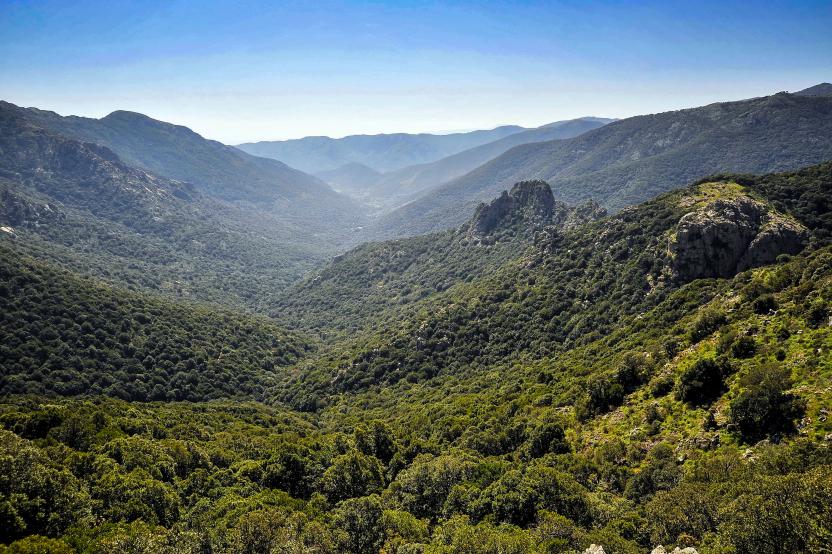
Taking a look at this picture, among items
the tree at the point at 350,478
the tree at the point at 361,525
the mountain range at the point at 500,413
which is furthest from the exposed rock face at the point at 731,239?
the tree at the point at 361,525

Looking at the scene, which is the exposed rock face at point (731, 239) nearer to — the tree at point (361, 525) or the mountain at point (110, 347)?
the tree at point (361, 525)

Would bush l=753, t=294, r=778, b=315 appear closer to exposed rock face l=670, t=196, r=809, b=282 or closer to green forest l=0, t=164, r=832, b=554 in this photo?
green forest l=0, t=164, r=832, b=554

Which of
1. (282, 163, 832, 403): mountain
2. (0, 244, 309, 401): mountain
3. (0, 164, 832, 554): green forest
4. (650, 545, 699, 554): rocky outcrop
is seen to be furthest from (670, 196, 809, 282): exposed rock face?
(0, 244, 309, 401): mountain

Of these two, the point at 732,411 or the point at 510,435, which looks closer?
the point at 732,411

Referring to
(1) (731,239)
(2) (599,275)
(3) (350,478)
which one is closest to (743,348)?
(1) (731,239)

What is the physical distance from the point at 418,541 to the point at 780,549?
2491 centimetres

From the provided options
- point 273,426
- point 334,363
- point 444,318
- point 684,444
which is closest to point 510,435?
point 684,444

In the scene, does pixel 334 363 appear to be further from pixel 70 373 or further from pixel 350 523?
pixel 350 523

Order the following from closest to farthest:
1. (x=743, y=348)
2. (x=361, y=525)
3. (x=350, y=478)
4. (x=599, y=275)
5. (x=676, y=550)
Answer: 1. (x=676, y=550)
2. (x=361, y=525)
3. (x=743, y=348)
4. (x=350, y=478)
5. (x=599, y=275)

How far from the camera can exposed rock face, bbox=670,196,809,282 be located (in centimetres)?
7944

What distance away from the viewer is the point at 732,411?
41.1 metres

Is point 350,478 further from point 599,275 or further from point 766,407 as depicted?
point 599,275

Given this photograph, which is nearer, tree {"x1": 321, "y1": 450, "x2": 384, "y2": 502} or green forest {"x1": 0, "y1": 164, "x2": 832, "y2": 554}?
green forest {"x1": 0, "y1": 164, "x2": 832, "y2": 554}

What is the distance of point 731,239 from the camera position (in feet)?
272
